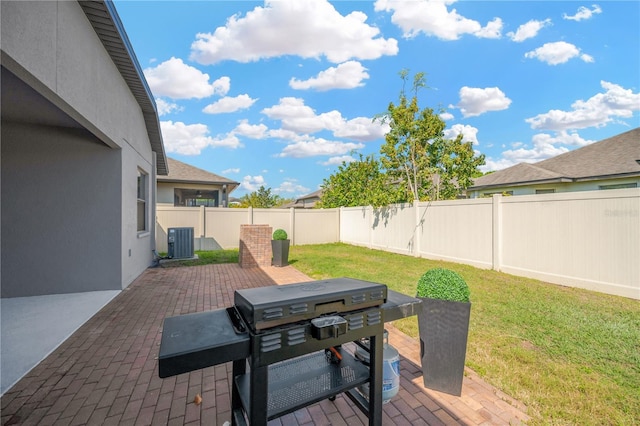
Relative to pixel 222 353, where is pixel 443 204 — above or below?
above

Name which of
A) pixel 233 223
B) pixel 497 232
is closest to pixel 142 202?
pixel 233 223

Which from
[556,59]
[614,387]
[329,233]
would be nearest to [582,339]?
[614,387]

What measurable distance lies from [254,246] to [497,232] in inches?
280

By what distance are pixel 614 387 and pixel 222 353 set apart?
348cm

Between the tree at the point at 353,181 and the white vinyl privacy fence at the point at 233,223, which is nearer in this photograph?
the white vinyl privacy fence at the point at 233,223

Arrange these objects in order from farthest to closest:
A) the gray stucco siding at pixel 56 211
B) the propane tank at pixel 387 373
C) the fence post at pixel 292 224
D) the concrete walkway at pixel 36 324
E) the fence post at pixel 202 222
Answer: the fence post at pixel 292 224 < the fence post at pixel 202 222 < the gray stucco siding at pixel 56 211 < the concrete walkway at pixel 36 324 < the propane tank at pixel 387 373

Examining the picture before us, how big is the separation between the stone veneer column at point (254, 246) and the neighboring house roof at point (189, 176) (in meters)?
7.19

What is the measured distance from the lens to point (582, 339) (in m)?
3.38

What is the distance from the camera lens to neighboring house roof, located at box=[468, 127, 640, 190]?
1052 centimetres

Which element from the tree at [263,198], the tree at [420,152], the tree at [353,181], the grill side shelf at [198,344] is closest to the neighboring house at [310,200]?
the tree at [263,198]

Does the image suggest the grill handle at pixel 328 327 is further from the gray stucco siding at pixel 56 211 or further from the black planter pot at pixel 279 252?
the black planter pot at pixel 279 252

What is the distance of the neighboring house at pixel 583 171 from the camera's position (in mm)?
10375

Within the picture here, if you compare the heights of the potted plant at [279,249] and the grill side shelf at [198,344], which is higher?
the grill side shelf at [198,344]

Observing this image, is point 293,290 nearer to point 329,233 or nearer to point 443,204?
point 443,204
